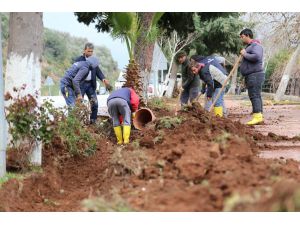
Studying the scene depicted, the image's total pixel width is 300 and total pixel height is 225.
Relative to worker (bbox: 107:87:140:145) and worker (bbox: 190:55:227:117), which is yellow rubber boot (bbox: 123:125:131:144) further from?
worker (bbox: 190:55:227:117)

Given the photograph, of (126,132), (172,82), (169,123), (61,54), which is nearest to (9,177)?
(169,123)

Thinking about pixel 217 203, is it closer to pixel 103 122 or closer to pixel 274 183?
pixel 274 183

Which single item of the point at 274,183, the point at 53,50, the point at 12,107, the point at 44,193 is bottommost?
the point at 44,193

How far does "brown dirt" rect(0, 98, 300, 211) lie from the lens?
3.39 m

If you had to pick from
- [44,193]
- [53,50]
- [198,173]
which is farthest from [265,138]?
[53,50]

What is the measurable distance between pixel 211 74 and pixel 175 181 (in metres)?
7.05

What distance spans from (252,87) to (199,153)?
6459 millimetres

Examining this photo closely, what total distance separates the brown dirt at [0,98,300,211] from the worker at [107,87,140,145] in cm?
225

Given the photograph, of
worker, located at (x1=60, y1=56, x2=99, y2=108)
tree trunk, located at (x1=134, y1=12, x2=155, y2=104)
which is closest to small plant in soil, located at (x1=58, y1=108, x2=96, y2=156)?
worker, located at (x1=60, y1=56, x2=99, y2=108)

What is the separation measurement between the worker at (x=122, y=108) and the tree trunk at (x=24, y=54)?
93.8 inches

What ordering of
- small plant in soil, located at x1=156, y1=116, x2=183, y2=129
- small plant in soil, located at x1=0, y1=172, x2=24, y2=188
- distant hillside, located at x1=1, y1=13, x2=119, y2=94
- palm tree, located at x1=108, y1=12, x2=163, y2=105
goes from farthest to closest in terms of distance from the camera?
distant hillside, located at x1=1, y1=13, x2=119, y2=94, palm tree, located at x1=108, y1=12, x2=163, y2=105, small plant in soil, located at x1=156, y1=116, x2=183, y2=129, small plant in soil, located at x1=0, y1=172, x2=24, y2=188
